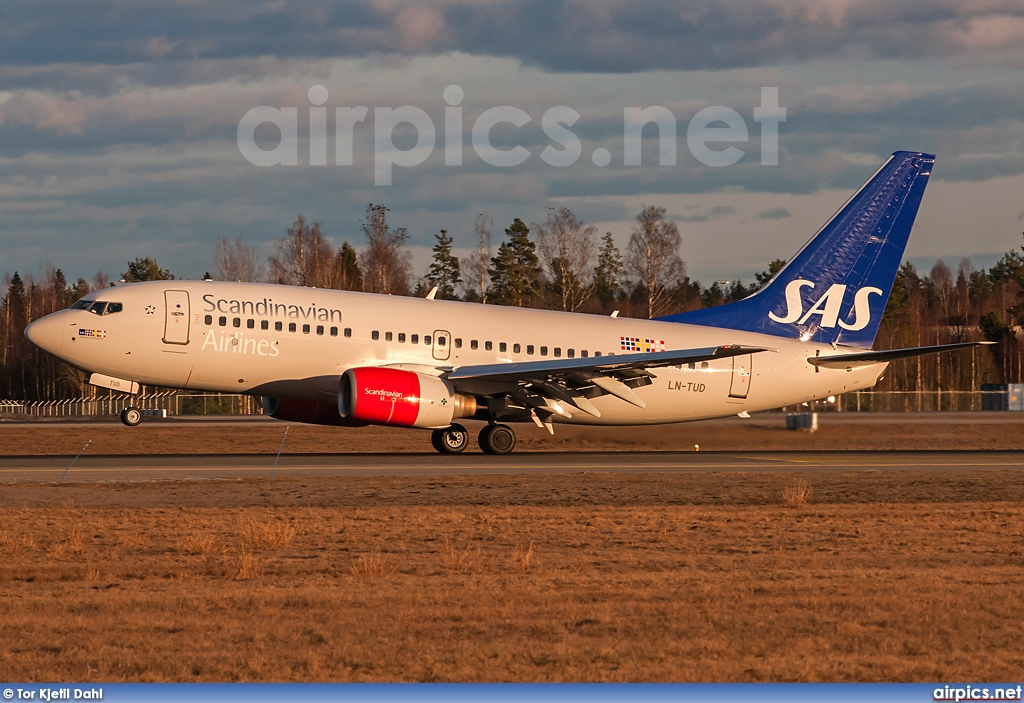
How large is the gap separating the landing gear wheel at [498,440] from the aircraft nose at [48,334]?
35.0 feet

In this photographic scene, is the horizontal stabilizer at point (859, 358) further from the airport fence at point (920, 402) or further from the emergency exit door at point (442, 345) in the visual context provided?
the airport fence at point (920, 402)

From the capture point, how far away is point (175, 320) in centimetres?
2920

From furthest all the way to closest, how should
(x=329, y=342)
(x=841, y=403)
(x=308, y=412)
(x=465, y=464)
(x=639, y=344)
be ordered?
(x=841, y=403), (x=639, y=344), (x=308, y=412), (x=329, y=342), (x=465, y=464)

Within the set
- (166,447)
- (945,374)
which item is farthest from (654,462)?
(945,374)

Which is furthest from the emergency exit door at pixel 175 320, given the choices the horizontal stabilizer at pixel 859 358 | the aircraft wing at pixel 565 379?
the horizontal stabilizer at pixel 859 358

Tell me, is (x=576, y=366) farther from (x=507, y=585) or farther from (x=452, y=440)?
(x=507, y=585)

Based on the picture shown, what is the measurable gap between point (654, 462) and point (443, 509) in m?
11.2

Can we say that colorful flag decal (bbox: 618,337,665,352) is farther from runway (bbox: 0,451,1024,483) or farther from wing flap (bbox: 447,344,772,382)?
runway (bbox: 0,451,1024,483)

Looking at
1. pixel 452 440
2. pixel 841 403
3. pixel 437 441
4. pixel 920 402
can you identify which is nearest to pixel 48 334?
pixel 437 441

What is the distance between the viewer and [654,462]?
2889 centimetres

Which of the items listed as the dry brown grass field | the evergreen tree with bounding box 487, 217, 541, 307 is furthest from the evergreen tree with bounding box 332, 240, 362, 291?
the dry brown grass field

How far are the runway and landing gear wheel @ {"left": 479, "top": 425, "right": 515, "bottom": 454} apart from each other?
477 mm

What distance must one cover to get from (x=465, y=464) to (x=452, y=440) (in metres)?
3.96

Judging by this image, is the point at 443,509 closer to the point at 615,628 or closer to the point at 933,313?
the point at 615,628
